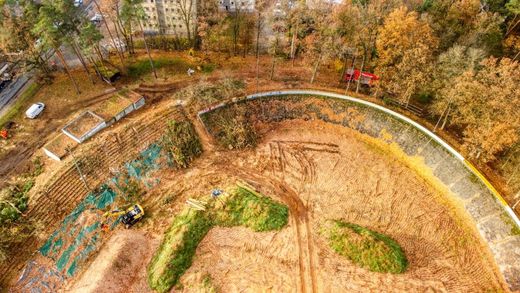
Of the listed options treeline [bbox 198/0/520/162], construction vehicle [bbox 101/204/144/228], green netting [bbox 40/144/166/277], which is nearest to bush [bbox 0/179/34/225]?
green netting [bbox 40/144/166/277]

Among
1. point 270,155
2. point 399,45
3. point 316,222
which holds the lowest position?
point 316,222

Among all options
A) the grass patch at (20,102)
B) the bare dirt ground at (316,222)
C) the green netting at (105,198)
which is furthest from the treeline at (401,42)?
the green netting at (105,198)

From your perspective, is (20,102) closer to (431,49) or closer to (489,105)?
(431,49)

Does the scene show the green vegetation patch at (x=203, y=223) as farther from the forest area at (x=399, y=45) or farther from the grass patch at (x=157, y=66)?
the grass patch at (x=157, y=66)

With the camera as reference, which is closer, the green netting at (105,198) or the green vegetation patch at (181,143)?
the green netting at (105,198)

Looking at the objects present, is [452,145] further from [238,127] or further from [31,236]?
[31,236]

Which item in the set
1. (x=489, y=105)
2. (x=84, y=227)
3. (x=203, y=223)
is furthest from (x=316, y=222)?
(x=84, y=227)

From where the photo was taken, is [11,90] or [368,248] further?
[11,90]
